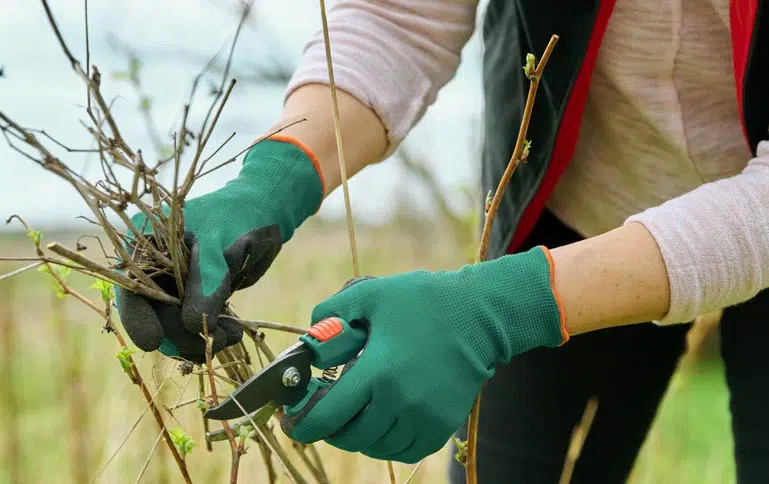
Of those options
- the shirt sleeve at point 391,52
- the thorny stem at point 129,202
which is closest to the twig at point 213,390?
the thorny stem at point 129,202

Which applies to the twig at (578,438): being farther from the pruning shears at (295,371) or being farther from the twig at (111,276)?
the twig at (111,276)

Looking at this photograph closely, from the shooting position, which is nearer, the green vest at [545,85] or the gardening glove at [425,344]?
the gardening glove at [425,344]

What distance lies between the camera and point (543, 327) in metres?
0.98

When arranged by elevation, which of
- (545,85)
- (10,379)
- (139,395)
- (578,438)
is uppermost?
(545,85)

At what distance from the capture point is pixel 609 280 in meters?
0.96

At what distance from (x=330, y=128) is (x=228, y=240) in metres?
0.28

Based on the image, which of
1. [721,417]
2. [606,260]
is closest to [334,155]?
[606,260]

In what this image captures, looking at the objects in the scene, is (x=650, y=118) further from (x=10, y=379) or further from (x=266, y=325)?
(x=10, y=379)

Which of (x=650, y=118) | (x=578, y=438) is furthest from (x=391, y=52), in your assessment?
(x=578, y=438)

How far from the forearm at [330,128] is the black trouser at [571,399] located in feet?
1.23

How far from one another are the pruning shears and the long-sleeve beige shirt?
1.39 feet

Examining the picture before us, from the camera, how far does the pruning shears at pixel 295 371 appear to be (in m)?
0.90

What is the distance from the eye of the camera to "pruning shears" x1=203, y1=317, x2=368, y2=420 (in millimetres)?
900

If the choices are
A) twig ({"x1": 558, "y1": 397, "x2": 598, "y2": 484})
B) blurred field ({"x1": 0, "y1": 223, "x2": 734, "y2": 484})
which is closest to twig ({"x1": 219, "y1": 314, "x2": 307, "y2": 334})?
blurred field ({"x1": 0, "y1": 223, "x2": 734, "y2": 484})
